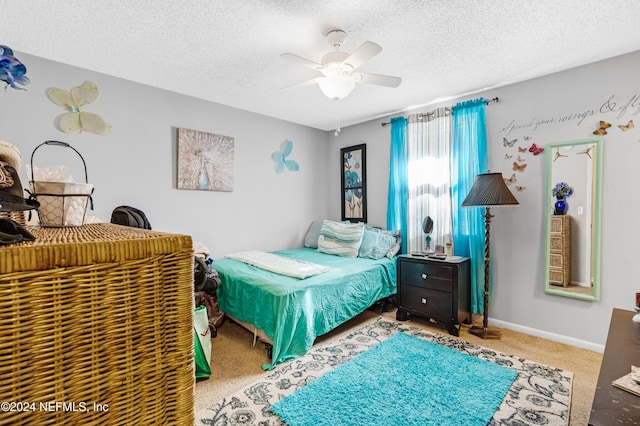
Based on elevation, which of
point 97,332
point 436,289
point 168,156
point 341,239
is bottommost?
point 436,289

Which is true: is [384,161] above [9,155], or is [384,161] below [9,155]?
above

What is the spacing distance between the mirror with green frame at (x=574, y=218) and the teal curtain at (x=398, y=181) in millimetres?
1443

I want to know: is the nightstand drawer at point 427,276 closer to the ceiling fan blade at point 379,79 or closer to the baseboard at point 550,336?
the baseboard at point 550,336

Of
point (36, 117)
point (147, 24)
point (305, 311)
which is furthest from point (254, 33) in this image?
point (305, 311)

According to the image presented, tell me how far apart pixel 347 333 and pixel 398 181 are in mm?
1957

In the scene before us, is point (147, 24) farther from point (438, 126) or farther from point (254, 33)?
point (438, 126)

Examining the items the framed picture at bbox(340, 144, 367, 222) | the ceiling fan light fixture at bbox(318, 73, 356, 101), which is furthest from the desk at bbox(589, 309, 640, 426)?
the framed picture at bbox(340, 144, 367, 222)

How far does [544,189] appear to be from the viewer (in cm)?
284

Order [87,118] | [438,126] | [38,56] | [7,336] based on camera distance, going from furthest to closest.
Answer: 1. [438,126]
2. [87,118]
3. [38,56]
4. [7,336]

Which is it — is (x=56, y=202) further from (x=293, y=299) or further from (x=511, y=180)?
(x=511, y=180)

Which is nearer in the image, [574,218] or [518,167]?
[574,218]

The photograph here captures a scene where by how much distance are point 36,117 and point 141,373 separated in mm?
3027

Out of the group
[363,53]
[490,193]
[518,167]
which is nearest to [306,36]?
[363,53]

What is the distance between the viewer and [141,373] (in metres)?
0.47
